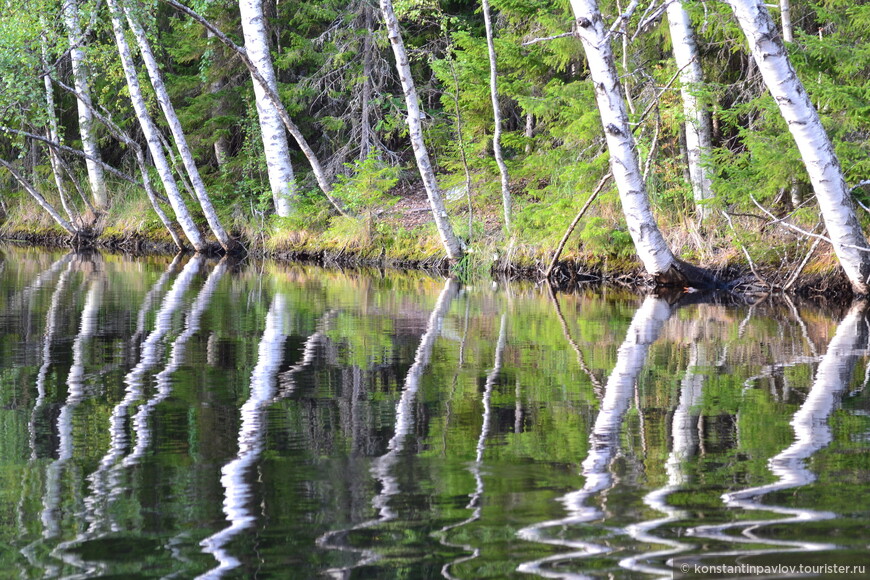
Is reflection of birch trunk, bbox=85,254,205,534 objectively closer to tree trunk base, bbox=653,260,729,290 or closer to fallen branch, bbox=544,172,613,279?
fallen branch, bbox=544,172,613,279

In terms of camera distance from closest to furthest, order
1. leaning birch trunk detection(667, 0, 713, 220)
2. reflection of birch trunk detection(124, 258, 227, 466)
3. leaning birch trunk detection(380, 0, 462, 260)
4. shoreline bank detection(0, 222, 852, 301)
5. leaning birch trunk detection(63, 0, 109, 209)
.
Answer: reflection of birch trunk detection(124, 258, 227, 466), shoreline bank detection(0, 222, 852, 301), leaning birch trunk detection(667, 0, 713, 220), leaning birch trunk detection(380, 0, 462, 260), leaning birch trunk detection(63, 0, 109, 209)

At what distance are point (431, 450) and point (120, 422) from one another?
160 centimetres

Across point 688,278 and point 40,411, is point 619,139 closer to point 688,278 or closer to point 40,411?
point 688,278

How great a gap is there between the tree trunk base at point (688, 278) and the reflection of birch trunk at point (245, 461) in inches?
254

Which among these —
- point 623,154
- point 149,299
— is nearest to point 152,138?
point 149,299

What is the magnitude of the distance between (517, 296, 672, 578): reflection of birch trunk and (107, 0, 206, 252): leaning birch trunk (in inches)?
592

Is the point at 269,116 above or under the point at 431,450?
above

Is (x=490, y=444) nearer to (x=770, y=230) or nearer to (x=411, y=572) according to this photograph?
(x=411, y=572)

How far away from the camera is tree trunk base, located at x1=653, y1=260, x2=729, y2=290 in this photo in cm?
1246

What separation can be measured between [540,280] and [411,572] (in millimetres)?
12348

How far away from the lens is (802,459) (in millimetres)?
3859

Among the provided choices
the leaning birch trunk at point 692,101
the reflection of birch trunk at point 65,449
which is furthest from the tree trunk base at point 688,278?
the reflection of birch trunk at point 65,449

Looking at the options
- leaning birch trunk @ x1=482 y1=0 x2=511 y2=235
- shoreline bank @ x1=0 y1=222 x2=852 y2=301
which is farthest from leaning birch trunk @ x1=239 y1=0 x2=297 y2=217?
leaning birch trunk @ x1=482 y1=0 x2=511 y2=235

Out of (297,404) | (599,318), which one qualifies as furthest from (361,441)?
(599,318)
